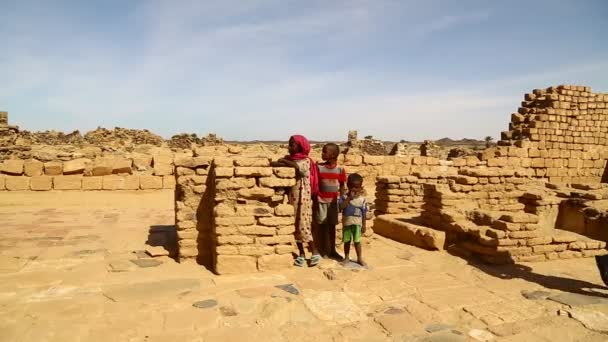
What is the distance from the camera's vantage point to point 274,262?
4.73 metres

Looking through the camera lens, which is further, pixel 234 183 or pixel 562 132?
pixel 562 132

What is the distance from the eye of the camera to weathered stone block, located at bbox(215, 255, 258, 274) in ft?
14.9

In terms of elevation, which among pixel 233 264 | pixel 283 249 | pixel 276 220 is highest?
pixel 276 220

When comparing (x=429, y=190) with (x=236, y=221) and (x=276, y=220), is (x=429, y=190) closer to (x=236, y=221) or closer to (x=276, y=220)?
(x=276, y=220)

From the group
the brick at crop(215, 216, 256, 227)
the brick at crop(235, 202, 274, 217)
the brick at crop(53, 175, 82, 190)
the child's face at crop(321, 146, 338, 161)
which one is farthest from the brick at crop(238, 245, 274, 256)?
the brick at crop(53, 175, 82, 190)

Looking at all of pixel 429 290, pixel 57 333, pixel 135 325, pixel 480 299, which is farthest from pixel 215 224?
pixel 480 299

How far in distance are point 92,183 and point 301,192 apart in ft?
31.4

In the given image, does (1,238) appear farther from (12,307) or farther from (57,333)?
(57,333)

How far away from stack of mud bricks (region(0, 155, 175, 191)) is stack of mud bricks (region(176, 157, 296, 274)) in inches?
330

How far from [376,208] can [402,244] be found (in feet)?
6.25

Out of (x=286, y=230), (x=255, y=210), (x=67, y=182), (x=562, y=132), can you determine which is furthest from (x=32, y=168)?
(x=562, y=132)

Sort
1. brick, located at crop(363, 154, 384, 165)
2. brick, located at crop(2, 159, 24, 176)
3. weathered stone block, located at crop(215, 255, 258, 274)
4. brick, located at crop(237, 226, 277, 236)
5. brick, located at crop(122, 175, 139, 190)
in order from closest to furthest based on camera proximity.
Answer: weathered stone block, located at crop(215, 255, 258, 274)
brick, located at crop(237, 226, 277, 236)
brick, located at crop(2, 159, 24, 176)
brick, located at crop(122, 175, 139, 190)
brick, located at crop(363, 154, 384, 165)

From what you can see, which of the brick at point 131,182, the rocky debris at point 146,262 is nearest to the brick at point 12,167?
the brick at point 131,182

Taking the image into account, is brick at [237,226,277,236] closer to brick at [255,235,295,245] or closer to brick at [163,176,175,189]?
brick at [255,235,295,245]
